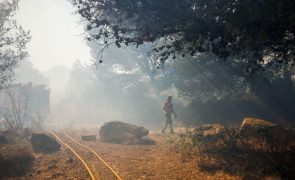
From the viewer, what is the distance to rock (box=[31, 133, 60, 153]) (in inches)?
646

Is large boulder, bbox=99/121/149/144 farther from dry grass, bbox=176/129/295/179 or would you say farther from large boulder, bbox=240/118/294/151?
large boulder, bbox=240/118/294/151

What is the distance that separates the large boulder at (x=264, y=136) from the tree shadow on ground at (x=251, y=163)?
0.56m

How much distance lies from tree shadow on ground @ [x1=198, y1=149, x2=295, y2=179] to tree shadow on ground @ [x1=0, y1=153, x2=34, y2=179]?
677 centimetres

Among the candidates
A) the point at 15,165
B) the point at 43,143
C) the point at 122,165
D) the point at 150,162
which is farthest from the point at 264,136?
the point at 43,143

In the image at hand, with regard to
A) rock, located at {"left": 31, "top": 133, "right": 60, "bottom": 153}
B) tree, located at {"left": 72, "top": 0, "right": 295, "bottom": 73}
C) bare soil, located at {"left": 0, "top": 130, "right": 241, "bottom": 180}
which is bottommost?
bare soil, located at {"left": 0, "top": 130, "right": 241, "bottom": 180}

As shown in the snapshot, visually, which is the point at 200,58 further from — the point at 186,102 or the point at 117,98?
the point at 117,98

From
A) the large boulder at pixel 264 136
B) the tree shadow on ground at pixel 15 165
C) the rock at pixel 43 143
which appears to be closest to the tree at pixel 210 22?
the large boulder at pixel 264 136

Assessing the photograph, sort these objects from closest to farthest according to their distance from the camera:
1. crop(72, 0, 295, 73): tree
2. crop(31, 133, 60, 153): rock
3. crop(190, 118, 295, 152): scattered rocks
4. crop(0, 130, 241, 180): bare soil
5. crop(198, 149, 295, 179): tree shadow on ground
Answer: crop(72, 0, 295, 73): tree
crop(198, 149, 295, 179): tree shadow on ground
crop(0, 130, 241, 180): bare soil
crop(190, 118, 295, 152): scattered rocks
crop(31, 133, 60, 153): rock

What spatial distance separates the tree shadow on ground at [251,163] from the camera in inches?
347

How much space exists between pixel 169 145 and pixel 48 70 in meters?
148

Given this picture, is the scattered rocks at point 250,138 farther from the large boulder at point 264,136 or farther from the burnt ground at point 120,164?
the burnt ground at point 120,164

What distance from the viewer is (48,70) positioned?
155m

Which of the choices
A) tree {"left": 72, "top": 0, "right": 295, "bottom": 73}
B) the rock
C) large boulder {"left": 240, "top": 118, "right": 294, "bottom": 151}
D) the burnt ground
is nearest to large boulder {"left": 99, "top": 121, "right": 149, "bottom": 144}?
the burnt ground

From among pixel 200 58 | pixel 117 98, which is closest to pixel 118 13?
pixel 200 58
